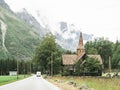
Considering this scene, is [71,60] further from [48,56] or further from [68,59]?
[48,56]

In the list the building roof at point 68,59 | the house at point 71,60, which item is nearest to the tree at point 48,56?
the house at point 71,60

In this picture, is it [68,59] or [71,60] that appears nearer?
[71,60]

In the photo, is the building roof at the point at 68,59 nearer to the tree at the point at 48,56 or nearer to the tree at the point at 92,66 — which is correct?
the tree at the point at 48,56

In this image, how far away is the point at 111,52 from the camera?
149250 mm

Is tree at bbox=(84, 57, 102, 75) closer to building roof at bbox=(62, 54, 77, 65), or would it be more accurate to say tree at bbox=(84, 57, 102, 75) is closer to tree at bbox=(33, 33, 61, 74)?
tree at bbox=(33, 33, 61, 74)

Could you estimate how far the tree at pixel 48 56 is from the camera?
107 meters

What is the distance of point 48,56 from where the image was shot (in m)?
109

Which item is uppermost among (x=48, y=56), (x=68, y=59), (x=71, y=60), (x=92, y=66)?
(x=48, y=56)

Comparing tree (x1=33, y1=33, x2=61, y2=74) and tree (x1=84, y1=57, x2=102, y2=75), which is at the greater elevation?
tree (x1=33, y1=33, x2=61, y2=74)

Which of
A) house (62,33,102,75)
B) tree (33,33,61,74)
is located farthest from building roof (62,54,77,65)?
tree (33,33,61,74)

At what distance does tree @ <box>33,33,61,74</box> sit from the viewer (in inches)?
4218

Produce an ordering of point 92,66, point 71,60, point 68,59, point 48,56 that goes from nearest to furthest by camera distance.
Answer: point 92,66 < point 48,56 < point 71,60 < point 68,59

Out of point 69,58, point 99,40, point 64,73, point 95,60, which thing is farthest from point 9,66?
point 95,60

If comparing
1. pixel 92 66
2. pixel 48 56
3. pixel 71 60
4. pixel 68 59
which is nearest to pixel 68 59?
pixel 68 59
